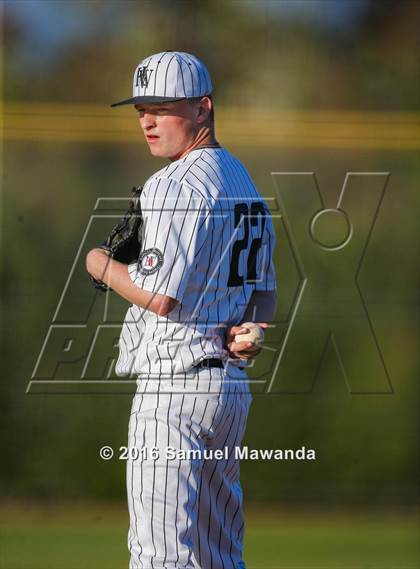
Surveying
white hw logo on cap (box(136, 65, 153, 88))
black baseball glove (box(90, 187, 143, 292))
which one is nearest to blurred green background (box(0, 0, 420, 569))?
white hw logo on cap (box(136, 65, 153, 88))

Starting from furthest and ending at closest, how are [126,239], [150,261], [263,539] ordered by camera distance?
[263,539] → [126,239] → [150,261]

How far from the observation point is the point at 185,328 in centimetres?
206

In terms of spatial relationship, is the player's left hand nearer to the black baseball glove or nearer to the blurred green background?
the black baseball glove

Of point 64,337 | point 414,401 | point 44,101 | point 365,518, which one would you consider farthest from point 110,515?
point 44,101

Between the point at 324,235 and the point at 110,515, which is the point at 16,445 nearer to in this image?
the point at 110,515

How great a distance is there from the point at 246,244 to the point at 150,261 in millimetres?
285

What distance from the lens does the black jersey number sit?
214cm

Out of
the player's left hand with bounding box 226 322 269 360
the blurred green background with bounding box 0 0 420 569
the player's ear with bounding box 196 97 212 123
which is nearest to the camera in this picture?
the player's left hand with bounding box 226 322 269 360

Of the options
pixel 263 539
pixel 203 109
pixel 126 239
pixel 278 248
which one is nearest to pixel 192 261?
pixel 126 239

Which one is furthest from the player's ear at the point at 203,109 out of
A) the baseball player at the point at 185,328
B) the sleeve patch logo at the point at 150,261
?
the sleeve patch logo at the point at 150,261

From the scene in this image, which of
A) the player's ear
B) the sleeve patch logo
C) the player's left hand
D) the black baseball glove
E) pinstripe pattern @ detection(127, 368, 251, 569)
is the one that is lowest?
pinstripe pattern @ detection(127, 368, 251, 569)

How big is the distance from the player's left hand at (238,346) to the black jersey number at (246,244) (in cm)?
10

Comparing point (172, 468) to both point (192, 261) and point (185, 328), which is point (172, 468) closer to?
point (185, 328)

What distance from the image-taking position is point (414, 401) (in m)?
3.33
